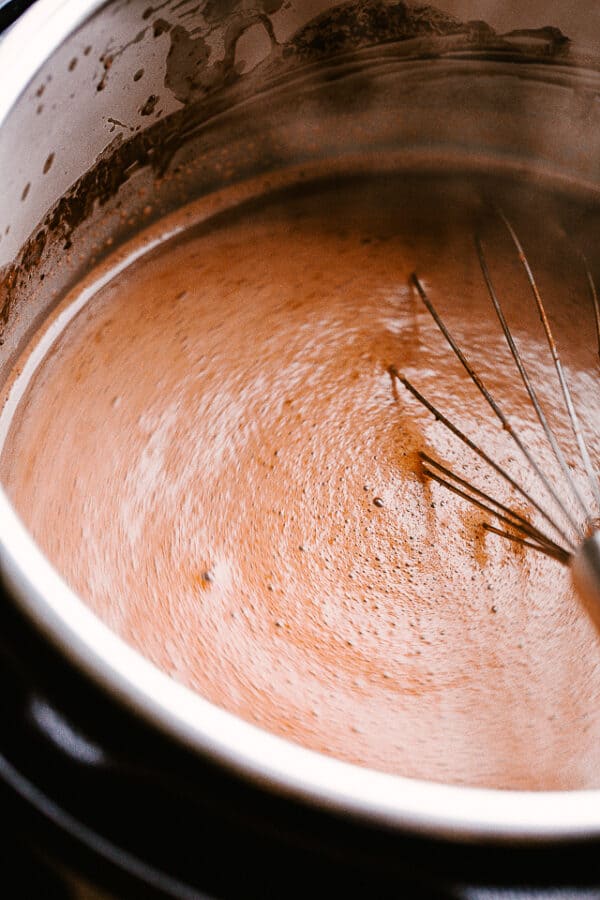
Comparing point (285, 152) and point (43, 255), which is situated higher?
point (285, 152)

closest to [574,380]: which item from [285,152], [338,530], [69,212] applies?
[338,530]

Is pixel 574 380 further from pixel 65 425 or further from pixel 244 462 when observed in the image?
pixel 65 425

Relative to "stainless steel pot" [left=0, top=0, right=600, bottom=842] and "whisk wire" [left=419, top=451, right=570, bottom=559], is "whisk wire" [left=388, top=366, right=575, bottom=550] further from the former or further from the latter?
"stainless steel pot" [left=0, top=0, right=600, bottom=842]

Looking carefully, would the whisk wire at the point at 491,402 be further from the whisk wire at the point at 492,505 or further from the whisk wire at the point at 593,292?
the whisk wire at the point at 593,292

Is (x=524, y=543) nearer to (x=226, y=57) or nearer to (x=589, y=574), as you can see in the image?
(x=589, y=574)

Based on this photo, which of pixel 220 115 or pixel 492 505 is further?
pixel 220 115

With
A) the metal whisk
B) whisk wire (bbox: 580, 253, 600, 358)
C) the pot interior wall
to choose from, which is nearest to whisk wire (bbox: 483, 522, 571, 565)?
the metal whisk

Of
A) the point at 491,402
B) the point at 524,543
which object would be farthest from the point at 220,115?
the point at 524,543
